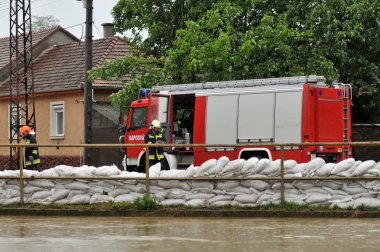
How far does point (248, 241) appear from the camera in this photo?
1148cm

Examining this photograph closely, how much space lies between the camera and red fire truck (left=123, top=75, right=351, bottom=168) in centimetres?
2170

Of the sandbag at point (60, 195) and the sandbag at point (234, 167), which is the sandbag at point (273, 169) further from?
the sandbag at point (60, 195)

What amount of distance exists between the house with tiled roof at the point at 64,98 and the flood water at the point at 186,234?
52.9 ft

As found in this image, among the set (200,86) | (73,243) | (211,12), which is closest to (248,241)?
(73,243)

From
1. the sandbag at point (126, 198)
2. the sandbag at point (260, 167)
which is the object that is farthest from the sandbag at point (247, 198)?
the sandbag at point (126, 198)

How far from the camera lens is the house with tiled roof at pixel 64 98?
116 feet

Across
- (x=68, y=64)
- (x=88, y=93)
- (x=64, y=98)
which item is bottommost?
(x=88, y=93)

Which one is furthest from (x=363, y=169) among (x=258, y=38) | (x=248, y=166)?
(x=258, y=38)

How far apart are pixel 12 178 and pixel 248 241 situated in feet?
22.1

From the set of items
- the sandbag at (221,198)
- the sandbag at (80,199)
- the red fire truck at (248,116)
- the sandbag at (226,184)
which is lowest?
the sandbag at (80,199)

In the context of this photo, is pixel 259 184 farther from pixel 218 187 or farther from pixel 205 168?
pixel 205 168

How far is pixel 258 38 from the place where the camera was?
90.7ft

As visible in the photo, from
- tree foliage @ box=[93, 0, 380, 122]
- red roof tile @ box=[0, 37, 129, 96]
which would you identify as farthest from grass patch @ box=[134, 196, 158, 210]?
red roof tile @ box=[0, 37, 129, 96]

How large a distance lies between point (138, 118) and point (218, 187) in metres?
9.16
